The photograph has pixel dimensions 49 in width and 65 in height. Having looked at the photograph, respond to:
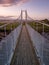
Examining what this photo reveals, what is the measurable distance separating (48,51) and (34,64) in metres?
1.13

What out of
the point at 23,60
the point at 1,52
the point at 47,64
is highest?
the point at 1,52

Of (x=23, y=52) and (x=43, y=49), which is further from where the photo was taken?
(x=23, y=52)

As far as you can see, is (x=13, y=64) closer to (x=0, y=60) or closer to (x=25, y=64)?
(x=25, y=64)

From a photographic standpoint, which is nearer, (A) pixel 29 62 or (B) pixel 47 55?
(B) pixel 47 55

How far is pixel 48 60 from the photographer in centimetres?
239

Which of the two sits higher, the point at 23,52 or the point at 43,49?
the point at 43,49

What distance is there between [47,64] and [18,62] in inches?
47.2

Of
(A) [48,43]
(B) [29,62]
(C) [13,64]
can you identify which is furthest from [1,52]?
(B) [29,62]

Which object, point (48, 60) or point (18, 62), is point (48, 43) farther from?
point (18, 62)

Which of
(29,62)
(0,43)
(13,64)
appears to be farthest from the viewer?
(29,62)

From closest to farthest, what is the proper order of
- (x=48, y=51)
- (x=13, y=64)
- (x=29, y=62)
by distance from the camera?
1. (x=48, y=51)
2. (x=13, y=64)
3. (x=29, y=62)

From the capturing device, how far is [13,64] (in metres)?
3.44

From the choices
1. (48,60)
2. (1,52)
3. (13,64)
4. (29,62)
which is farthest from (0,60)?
(29,62)

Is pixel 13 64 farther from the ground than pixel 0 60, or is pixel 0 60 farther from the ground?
pixel 0 60
